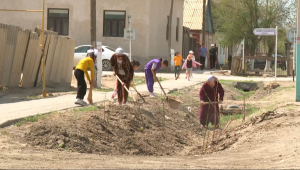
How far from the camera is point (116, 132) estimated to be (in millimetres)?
11602

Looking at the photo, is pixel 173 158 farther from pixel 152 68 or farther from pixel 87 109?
pixel 152 68

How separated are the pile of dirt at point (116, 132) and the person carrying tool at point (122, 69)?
2.20 feet

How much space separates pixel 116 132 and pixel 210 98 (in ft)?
11.1

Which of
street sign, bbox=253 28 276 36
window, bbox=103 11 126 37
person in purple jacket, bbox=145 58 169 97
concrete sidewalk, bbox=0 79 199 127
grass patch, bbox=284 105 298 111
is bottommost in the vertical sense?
grass patch, bbox=284 105 298 111

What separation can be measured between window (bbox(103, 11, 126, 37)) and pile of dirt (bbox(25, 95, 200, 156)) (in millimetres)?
20739

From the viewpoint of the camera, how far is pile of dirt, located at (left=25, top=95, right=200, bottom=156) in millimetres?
9820

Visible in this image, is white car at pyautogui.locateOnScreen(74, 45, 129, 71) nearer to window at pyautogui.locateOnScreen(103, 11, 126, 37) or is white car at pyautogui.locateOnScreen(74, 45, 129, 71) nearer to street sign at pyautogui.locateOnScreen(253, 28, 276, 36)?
window at pyautogui.locateOnScreen(103, 11, 126, 37)

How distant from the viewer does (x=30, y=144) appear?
944 cm

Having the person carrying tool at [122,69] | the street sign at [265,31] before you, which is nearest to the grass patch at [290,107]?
the person carrying tool at [122,69]

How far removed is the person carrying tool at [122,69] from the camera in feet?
46.4

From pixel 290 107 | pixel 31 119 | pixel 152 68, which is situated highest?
pixel 152 68

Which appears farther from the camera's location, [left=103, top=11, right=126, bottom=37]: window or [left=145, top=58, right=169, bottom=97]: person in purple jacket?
[left=103, top=11, right=126, bottom=37]: window

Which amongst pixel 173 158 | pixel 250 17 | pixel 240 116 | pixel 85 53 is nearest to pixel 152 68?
pixel 240 116

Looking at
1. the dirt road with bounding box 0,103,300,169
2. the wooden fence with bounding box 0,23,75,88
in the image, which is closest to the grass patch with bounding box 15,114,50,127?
the dirt road with bounding box 0,103,300,169
